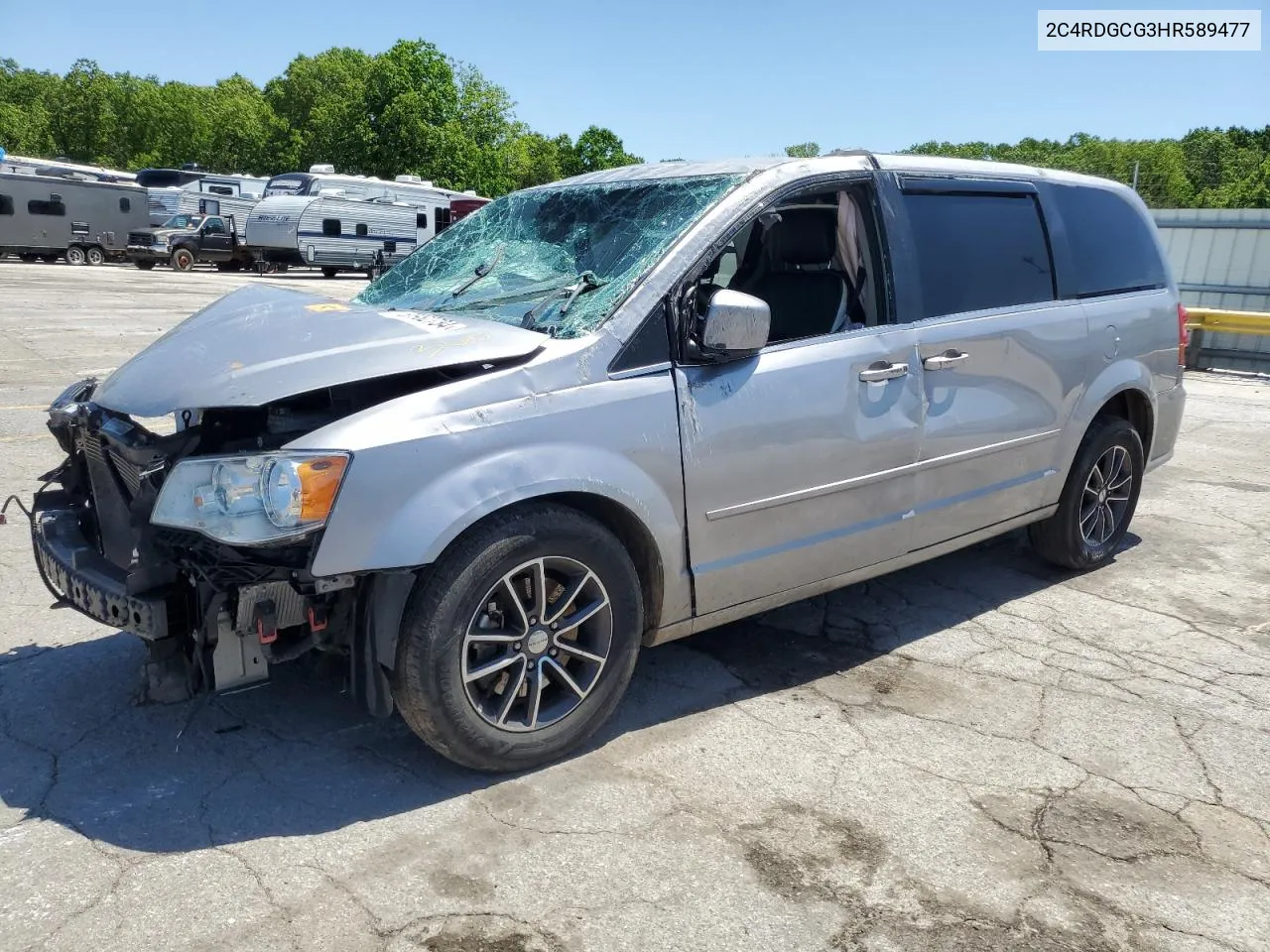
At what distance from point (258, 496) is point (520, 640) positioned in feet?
2.90

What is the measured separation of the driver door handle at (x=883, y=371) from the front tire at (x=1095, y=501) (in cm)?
154

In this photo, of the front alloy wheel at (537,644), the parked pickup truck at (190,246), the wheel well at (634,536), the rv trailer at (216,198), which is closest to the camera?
the front alloy wheel at (537,644)

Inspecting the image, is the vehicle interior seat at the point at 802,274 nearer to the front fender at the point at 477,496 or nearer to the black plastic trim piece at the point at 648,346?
the black plastic trim piece at the point at 648,346

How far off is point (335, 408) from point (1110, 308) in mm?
3822

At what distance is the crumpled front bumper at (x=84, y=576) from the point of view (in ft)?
9.60

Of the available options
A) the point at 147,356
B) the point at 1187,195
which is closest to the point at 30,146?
the point at 147,356

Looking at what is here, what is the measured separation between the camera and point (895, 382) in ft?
13.1

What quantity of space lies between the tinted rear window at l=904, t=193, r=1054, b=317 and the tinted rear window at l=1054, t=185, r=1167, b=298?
0.25m

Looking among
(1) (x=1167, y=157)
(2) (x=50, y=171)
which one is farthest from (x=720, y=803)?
(1) (x=1167, y=157)

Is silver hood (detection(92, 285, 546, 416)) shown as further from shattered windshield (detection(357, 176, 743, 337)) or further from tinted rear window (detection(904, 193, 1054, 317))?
tinted rear window (detection(904, 193, 1054, 317))

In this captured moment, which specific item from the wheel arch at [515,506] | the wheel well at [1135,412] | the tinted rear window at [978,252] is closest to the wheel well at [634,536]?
the wheel arch at [515,506]

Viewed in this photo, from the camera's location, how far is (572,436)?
3.12 metres

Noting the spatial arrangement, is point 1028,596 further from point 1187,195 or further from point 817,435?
point 1187,195

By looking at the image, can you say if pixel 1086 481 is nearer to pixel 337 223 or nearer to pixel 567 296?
pixel 567 296
